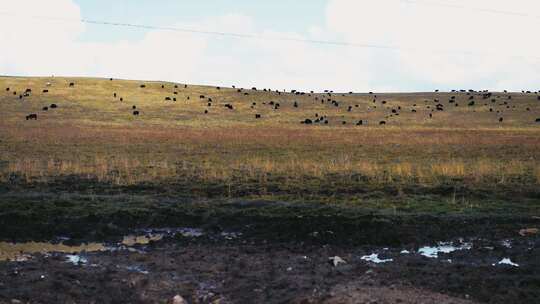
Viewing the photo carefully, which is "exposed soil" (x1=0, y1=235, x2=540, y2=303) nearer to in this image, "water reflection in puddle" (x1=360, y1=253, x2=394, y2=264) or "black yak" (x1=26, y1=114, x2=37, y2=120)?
"water reflection in puddle" (x1=360, y1=253, x2=394, y2=264)

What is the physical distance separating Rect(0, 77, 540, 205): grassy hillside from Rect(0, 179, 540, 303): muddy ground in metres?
3.25

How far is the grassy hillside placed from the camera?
22234 millimetres

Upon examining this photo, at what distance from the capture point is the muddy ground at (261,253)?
10094 millimetres

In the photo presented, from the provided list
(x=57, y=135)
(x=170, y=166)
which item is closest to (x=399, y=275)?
(x=170, y=166)

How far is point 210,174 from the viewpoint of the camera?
922 inches

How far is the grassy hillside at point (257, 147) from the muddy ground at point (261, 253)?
325cm

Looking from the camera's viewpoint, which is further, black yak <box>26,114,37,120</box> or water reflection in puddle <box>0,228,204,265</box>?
black yak <box>26,114,37,120</box>

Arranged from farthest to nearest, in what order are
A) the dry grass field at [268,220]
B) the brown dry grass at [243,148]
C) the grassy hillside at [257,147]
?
the brown dry grass at [243,148] < the grassy hillside at [257,147] < the dry grass field at [268,220]

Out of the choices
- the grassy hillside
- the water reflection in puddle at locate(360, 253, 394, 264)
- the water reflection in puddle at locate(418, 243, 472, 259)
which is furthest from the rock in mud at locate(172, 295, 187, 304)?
the grassy hillside

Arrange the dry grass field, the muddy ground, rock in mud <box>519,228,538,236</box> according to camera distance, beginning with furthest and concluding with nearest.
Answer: rock in mud <box>519,228,538,236</box> → the dry grass field → the muddy ground

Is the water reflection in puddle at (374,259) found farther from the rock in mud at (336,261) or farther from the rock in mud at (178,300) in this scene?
the rock in mud at (178,300)

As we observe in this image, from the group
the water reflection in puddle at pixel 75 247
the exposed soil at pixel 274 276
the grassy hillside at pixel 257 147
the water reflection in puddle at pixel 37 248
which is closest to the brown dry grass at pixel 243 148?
the grassy hillside at pixel 257 147

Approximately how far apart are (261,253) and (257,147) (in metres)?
22.5

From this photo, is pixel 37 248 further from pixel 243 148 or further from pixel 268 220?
pixel 243 148
